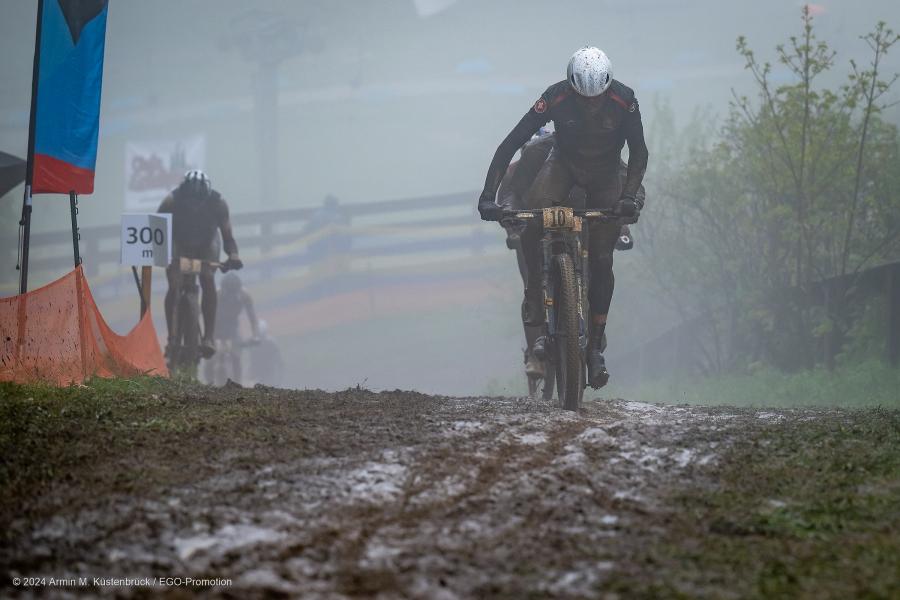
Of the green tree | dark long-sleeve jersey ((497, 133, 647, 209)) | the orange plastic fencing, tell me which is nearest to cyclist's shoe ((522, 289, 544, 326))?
dark long-sleeve jersey ((497, 133, 647, 209))

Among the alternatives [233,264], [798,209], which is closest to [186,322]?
[233,264]

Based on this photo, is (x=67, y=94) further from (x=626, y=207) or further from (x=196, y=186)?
(x=626, y=207)

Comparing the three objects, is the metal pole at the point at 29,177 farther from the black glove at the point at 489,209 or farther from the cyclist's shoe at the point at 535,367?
→ the cyclist's shoe at the point at 535,367

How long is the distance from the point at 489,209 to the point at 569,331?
1024mm

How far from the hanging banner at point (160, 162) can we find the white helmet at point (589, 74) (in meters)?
35.0

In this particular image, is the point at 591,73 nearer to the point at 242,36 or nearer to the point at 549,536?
the point at 549,536

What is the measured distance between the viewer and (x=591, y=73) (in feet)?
25.0

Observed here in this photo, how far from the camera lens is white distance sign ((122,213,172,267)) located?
38.5 feet

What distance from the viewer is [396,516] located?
3.87 m

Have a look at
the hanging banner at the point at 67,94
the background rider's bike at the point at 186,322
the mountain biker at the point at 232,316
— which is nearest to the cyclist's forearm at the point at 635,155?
the hanging banner at the point at 67,94

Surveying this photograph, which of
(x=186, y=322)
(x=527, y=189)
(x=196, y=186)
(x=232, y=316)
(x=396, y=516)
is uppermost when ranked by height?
(x=196, y=186)

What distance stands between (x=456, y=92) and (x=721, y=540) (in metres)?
72.5

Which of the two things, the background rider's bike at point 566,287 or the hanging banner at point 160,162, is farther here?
the hanging banner at point 160,162

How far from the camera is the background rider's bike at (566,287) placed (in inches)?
295
